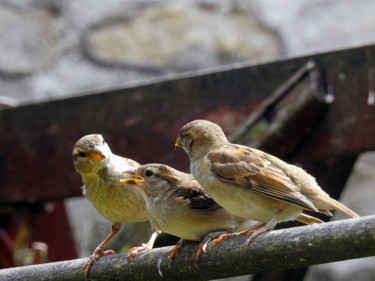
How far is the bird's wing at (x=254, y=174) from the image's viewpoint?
333cm

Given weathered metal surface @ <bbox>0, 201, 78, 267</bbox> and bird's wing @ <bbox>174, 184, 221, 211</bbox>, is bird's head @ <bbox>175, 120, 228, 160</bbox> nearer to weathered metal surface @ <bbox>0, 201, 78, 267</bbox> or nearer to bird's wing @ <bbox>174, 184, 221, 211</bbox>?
bird's wing @ <bbox>174, 184, 221, 211</bbox>

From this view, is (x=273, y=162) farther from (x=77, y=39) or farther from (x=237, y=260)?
(x=77, y=39)

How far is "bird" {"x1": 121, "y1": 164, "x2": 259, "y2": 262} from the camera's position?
3.34m

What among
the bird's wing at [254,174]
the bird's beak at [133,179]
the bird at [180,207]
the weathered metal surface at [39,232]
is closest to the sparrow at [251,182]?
the bird's wing at [254,174]

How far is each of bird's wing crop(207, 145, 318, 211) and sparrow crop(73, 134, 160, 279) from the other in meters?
0.46

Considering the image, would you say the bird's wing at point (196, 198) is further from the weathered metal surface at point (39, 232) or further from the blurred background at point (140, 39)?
the blurred background at point (140, 39)

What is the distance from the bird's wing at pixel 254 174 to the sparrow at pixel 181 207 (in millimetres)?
168

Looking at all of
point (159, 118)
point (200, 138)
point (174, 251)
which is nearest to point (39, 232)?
point (159, 118)

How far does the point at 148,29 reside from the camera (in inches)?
235

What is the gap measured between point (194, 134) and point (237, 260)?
1.01 metres

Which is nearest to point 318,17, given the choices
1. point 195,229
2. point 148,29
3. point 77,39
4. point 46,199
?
point 148,29

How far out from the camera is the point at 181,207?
342 centimetres

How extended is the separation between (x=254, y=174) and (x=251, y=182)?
59mm

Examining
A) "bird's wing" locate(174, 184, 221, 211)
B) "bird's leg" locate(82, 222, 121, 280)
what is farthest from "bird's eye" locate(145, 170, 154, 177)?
"bird's leg" locate(82, 222, 121, 280)
